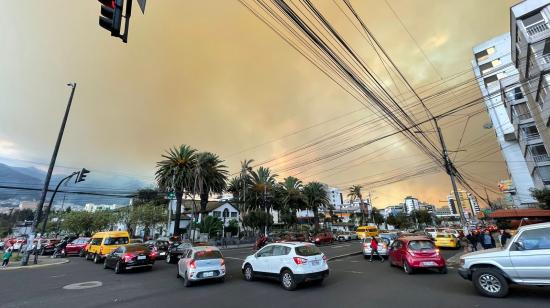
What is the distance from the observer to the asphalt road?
285 inches

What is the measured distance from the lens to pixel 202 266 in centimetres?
1048

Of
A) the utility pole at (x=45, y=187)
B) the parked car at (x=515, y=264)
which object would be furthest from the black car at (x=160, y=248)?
the parked car at (x=515, y=264)

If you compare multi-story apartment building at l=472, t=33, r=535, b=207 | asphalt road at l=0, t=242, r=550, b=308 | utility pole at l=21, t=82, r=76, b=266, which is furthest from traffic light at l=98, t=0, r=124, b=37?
multi-story apartment building at l=472, t=33, r=535, b=207

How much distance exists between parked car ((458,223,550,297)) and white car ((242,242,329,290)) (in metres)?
4.70

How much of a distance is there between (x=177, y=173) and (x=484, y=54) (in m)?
65.3

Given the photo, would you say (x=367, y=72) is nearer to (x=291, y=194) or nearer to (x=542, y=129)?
(x=542, y=129)

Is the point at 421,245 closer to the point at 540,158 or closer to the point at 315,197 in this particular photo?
the point at 540,158

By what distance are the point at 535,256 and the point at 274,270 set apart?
A: 7964mm

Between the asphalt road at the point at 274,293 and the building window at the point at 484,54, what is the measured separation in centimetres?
5887

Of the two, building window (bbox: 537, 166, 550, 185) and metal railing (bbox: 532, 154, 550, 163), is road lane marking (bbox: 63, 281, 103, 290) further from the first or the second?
metal railing (bbox: 532, 154, 550, 163)

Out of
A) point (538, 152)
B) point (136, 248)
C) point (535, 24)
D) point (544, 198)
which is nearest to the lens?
point (136, 248)

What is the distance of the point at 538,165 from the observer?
114 feet

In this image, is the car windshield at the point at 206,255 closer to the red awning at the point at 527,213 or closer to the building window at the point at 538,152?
the red awning at the point at 527,213

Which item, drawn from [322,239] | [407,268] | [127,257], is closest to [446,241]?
[322,239]
